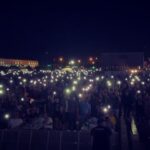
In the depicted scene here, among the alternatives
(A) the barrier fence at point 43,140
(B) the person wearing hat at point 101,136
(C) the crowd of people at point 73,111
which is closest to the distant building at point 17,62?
(C) the crowd of people at point 73,111

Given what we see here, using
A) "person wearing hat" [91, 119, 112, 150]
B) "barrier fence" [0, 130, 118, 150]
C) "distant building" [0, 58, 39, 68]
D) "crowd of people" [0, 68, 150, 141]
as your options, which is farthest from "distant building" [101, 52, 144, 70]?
"distant building" [0, 58, 39, 68]

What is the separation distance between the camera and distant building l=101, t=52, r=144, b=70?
49406 mm

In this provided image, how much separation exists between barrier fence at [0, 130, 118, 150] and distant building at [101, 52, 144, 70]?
3784 centimetres

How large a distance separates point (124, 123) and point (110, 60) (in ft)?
111

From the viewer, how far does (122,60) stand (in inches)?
1964

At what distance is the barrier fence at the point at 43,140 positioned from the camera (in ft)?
38.2

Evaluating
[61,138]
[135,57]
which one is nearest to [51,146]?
[61,138]

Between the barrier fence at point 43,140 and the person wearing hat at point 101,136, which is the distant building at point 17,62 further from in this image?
the person wearing hat at point 101,136

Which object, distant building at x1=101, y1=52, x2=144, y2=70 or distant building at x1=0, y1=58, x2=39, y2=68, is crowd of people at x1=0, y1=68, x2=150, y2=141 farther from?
distant building at x1=0, y1=58, x2=39, y2=68

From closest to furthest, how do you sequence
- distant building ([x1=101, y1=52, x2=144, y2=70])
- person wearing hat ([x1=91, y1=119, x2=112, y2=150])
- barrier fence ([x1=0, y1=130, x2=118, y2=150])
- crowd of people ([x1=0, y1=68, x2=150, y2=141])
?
person wearing hat ([x1=91, y1=119, x2=112, y2=150]) → barrier fence ([x1=0, y1=130, x2=118, y2=150]) → crowd of people ([x1=0, y1=68, x2=150, y2=141]) → distant building ([x1=101, y1=52, x2=144, y2=70])

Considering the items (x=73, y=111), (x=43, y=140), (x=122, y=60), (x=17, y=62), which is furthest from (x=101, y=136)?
(x=17, y=62)

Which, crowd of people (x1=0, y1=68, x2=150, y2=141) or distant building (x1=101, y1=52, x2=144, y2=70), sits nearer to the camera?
crowd of people (x1=0, y1=68, x2=150, y2=141)

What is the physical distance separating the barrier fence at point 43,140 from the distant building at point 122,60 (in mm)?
37839

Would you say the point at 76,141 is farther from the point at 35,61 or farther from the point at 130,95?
the point at 35,61
